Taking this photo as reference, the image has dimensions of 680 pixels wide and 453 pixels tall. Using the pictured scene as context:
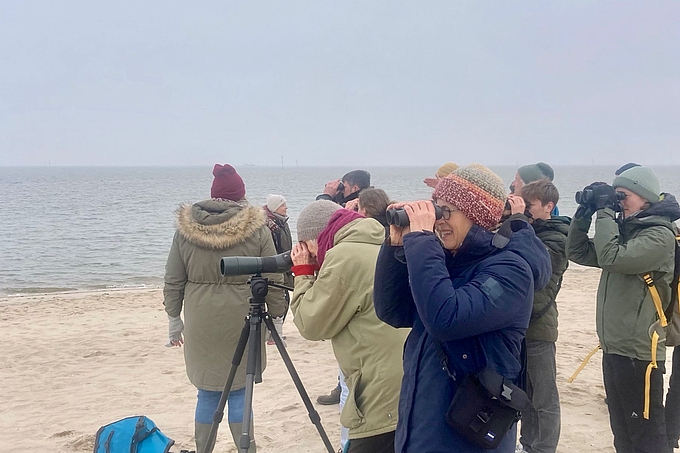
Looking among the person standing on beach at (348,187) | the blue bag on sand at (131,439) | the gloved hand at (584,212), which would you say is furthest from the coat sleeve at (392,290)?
the person standing on beach at (348,187)

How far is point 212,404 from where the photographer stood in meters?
3.24

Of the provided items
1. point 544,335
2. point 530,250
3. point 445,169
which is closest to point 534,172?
point 445,169

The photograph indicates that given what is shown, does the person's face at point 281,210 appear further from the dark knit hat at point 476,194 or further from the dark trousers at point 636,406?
the dark knit hat at point 476,194

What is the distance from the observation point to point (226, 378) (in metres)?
3.15

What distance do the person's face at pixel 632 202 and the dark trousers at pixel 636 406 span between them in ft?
2.74

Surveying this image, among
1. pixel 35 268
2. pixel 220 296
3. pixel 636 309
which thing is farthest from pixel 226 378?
pixel 35 268

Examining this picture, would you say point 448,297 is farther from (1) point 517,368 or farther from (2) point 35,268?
(2) point 35,268

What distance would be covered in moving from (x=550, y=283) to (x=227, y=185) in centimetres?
217

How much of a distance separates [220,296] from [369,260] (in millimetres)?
1284

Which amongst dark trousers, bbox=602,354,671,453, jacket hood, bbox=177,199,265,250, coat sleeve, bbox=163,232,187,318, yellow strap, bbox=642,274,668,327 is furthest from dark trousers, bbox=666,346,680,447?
coat sleeve, bbox=163,232,187,318

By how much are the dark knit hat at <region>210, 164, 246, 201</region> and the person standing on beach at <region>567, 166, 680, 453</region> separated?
2155 millimetres

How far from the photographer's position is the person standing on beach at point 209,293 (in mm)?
3164

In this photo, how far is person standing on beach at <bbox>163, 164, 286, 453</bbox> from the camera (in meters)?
3.16

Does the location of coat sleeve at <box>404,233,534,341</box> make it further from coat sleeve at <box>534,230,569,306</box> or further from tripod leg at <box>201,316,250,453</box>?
coat sleeve at <box>534,230,569,306</box>
